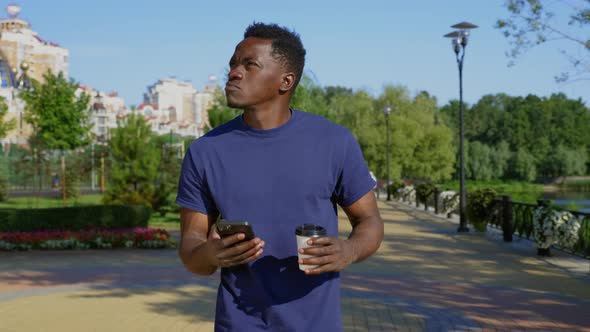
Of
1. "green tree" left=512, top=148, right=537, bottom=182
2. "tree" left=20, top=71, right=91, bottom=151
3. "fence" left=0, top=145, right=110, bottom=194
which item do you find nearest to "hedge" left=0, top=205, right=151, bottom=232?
"tree" left=20, top=71, right=91, bottom=151

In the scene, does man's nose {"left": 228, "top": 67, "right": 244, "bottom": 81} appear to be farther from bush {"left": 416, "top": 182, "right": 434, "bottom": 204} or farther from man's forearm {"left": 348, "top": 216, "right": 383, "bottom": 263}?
bush {"left": 416, "top": 182, "right": 434, "bottom": 204}

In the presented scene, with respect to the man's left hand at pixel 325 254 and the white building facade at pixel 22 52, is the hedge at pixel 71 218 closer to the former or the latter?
the man's left hand at pixel 325 254

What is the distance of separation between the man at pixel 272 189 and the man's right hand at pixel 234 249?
0.43ft

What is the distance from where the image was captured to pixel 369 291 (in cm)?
943

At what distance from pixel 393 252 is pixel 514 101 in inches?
3584

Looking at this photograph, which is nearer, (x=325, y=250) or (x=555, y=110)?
(x=325, y=250)

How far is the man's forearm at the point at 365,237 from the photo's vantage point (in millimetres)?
2178

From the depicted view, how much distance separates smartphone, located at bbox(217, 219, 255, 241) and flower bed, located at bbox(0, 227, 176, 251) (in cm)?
1353

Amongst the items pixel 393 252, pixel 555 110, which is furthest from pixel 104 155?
pixel 555 110

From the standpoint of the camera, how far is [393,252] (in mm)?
14008

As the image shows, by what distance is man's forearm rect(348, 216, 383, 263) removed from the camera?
7.14 feet

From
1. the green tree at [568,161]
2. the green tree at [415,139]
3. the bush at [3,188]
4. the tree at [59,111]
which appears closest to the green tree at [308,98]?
the tree at [59,111]

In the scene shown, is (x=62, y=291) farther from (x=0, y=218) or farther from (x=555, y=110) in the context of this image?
(x=555, y=110)

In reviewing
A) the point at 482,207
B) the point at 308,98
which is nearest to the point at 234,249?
the point at 482,207
